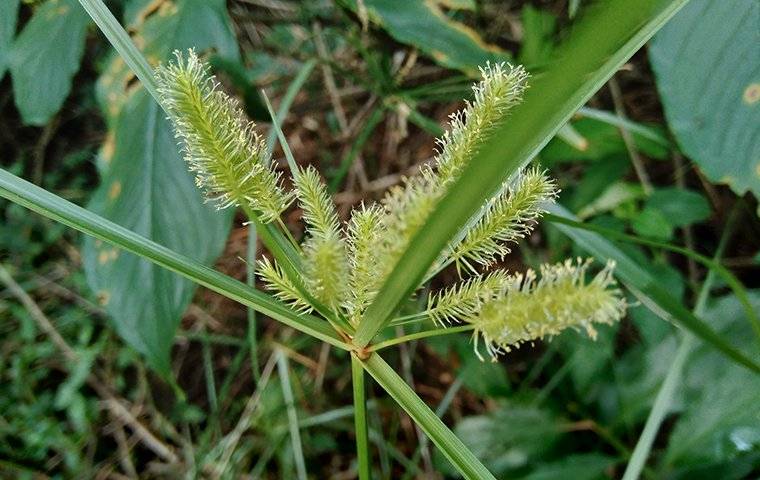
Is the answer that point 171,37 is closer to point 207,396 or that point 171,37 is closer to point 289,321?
point 289,321

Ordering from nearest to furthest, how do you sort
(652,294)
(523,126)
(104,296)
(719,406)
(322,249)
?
(523,126) < (322,249) < (652,294) < (104,296) < (719,406)

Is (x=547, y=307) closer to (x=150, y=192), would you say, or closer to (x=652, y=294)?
(x=652, y=294)

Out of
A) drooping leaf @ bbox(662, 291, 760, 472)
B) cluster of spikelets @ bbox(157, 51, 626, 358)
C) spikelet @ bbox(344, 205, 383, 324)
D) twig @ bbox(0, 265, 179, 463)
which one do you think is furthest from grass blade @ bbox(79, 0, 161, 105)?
twig @ bbox(0, 265, 179, 463)

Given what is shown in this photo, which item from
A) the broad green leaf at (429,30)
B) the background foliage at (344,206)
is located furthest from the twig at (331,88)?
the broad green leaf at (429,30)

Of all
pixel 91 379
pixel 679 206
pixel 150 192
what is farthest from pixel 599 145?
pixel 91 379

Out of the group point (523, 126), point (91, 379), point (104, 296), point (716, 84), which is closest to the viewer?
point (523, 126)

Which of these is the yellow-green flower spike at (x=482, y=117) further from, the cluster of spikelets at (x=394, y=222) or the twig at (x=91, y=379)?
the twig at (x=91, y=379)

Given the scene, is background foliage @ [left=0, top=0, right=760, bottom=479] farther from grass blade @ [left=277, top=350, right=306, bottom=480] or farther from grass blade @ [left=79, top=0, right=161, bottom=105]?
grass blade @ [left=79, top=0, right=161, bottom=105]
